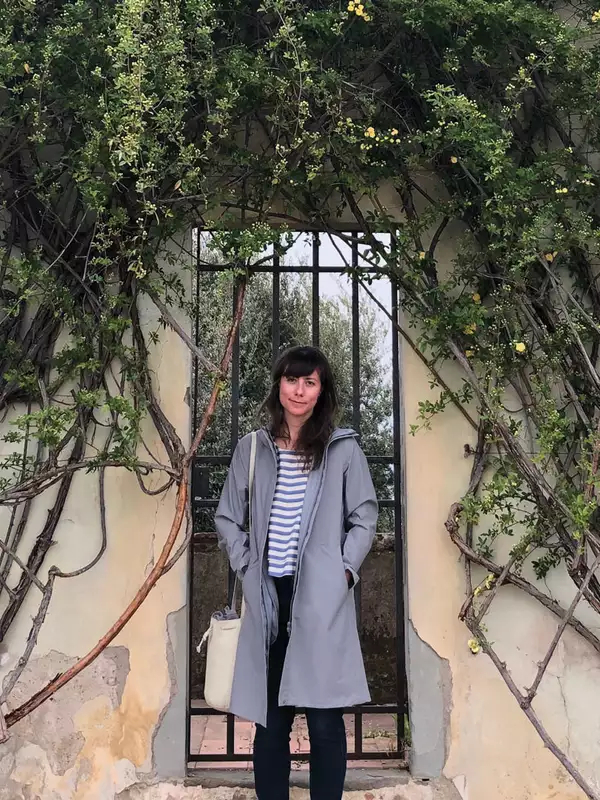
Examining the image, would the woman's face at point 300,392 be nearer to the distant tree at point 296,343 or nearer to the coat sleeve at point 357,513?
the coat sleeve at point 357,513

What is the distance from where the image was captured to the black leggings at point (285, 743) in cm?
216

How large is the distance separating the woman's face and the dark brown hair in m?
0.02

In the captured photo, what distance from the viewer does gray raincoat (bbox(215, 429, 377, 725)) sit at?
2129mm

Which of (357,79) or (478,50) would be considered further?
(357,79)

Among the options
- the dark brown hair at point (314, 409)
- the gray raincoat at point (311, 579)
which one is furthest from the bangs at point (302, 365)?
the gray raincoat at point (311, 579)

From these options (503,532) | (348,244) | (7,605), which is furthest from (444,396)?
(7,605)

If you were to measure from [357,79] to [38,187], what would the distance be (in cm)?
130

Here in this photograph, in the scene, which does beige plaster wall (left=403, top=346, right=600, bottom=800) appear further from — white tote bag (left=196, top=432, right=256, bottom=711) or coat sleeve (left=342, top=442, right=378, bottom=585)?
white tote bag (left=196, top=432, right=256, bottom=711)

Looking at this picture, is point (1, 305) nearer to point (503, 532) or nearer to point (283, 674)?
point (283, 674)

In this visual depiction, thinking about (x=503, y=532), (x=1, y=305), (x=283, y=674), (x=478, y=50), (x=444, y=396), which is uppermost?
(x=478, y=50)

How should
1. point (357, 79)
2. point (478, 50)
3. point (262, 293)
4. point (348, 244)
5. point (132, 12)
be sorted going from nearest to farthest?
point (132, 12) < point (478, 50) < point (357, 79) < point (348, 244) < point (262, 293)

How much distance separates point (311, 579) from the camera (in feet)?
7.11

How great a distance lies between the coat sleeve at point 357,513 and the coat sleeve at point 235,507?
0.35 meters

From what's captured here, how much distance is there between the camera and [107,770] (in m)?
2.67
